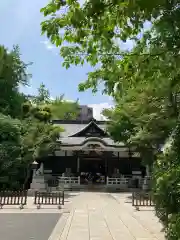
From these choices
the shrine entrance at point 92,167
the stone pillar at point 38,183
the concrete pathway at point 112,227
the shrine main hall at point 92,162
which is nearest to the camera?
the concrete pathway at point 112,227

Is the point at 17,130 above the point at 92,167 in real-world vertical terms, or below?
above

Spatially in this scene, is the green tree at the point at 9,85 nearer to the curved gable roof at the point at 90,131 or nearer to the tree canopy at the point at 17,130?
the tree canopy at the point at 17,130

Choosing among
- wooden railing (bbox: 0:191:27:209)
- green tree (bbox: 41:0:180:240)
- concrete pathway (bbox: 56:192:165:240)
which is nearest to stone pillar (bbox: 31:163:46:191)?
wooden railing (bbox: 0:191:27:209)

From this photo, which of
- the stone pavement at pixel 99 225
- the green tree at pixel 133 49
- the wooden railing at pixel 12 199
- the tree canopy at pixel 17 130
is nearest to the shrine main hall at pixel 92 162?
the tree canopy at pixel 17 130

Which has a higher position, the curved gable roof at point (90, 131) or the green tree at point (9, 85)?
the green tree at point (9, 85)

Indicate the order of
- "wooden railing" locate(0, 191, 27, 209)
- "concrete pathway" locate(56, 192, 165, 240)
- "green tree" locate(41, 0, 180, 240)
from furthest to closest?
"wooden railing" locate(0, 191, 27, 209) → "concrete pathway" locate(56, 192, 165, 240) → "green tree" locate(41, 0, 180, 240)

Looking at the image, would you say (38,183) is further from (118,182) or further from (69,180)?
(118,182)

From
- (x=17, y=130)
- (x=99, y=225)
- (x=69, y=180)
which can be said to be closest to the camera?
(x=99, y=225)

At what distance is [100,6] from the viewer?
4.08m

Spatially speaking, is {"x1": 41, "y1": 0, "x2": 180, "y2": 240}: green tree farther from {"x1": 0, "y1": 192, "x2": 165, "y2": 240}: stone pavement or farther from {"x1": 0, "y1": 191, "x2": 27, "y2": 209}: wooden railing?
{"x1": 0, "y1": 191, "x2": 27, "y2": 209}: wooden railing

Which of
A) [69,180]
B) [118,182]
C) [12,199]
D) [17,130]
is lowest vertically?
[12,199]

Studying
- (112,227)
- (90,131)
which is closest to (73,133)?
(90,131)

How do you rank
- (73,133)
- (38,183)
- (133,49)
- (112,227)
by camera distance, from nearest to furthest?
(133,49), (112,227), (38,183), (73,133)

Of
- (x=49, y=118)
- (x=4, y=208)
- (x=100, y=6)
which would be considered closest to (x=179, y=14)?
(x=100, y=6)
